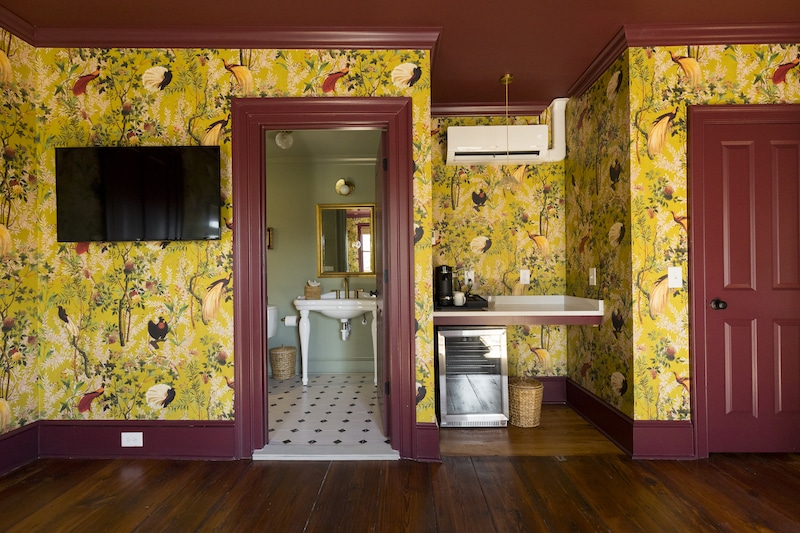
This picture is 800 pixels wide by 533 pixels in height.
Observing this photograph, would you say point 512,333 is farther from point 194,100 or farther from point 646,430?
point 194,100

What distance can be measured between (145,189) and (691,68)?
134 inches

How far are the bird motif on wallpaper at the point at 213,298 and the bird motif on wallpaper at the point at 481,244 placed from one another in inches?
82.6

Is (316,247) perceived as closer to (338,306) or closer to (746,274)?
(338,306)

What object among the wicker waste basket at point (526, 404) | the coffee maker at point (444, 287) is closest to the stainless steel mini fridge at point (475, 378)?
A: the wicker waste basket at point (526, 404)

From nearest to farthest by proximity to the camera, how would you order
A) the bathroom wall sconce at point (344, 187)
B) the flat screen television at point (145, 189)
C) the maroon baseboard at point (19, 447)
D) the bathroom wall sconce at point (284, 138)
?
the maroon baseboard at point (19, 447)
the flat screen television at point (145, 189)
the bathroom wall sconce at point (284, 138)
the bathroom wall sconce at point (344, 187)

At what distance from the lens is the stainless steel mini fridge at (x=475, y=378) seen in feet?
10.8

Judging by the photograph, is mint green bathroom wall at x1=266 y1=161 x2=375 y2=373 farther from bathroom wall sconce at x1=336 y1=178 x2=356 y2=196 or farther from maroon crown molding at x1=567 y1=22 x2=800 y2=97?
maroon crown molding at x1=567 y1=22 x2=800 y2=97

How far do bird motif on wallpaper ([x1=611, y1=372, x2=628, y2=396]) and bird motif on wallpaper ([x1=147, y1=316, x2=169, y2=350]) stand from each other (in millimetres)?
2906

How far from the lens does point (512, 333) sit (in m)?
3.86

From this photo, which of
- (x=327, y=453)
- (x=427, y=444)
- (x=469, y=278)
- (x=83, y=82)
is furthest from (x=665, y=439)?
(x=83, y=82)

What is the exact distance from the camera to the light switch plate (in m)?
2.70

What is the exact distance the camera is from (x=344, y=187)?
15.8ft

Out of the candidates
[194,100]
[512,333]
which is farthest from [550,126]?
[194,100]

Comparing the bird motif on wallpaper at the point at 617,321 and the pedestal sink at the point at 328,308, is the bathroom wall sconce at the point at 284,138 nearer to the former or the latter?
the pedestal sink at the point at 328,308
